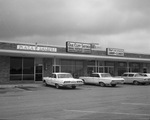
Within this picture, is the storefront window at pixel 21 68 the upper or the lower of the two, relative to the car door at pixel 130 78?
upper

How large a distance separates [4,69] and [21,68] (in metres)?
2.00

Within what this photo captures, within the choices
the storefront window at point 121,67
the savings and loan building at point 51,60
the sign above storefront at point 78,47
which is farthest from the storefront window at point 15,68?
the storefront window at point 121,67

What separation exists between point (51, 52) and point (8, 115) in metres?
16.7

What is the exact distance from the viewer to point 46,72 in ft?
86.1

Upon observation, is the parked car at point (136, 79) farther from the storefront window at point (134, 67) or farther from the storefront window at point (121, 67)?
the storefront window at point (134, 67)

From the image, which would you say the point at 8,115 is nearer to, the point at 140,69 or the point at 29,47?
the point at 29,47

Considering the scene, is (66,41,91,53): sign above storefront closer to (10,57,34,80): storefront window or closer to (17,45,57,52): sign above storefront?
(17,45,57,52): sign above storefront

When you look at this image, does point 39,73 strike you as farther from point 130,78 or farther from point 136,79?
point 136,79

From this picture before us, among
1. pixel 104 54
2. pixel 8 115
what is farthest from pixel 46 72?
pixel 8 115

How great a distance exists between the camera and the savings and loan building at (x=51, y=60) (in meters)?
23.1

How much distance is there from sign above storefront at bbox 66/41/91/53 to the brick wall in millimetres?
7401

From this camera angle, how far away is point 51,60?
26.8 m

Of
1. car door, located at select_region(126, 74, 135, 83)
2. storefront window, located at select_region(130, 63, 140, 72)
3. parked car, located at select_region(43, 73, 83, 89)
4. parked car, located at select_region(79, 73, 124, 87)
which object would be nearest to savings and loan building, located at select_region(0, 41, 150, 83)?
storefront window, located at select_region(130, 63, 140, 72)

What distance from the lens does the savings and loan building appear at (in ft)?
75.8
